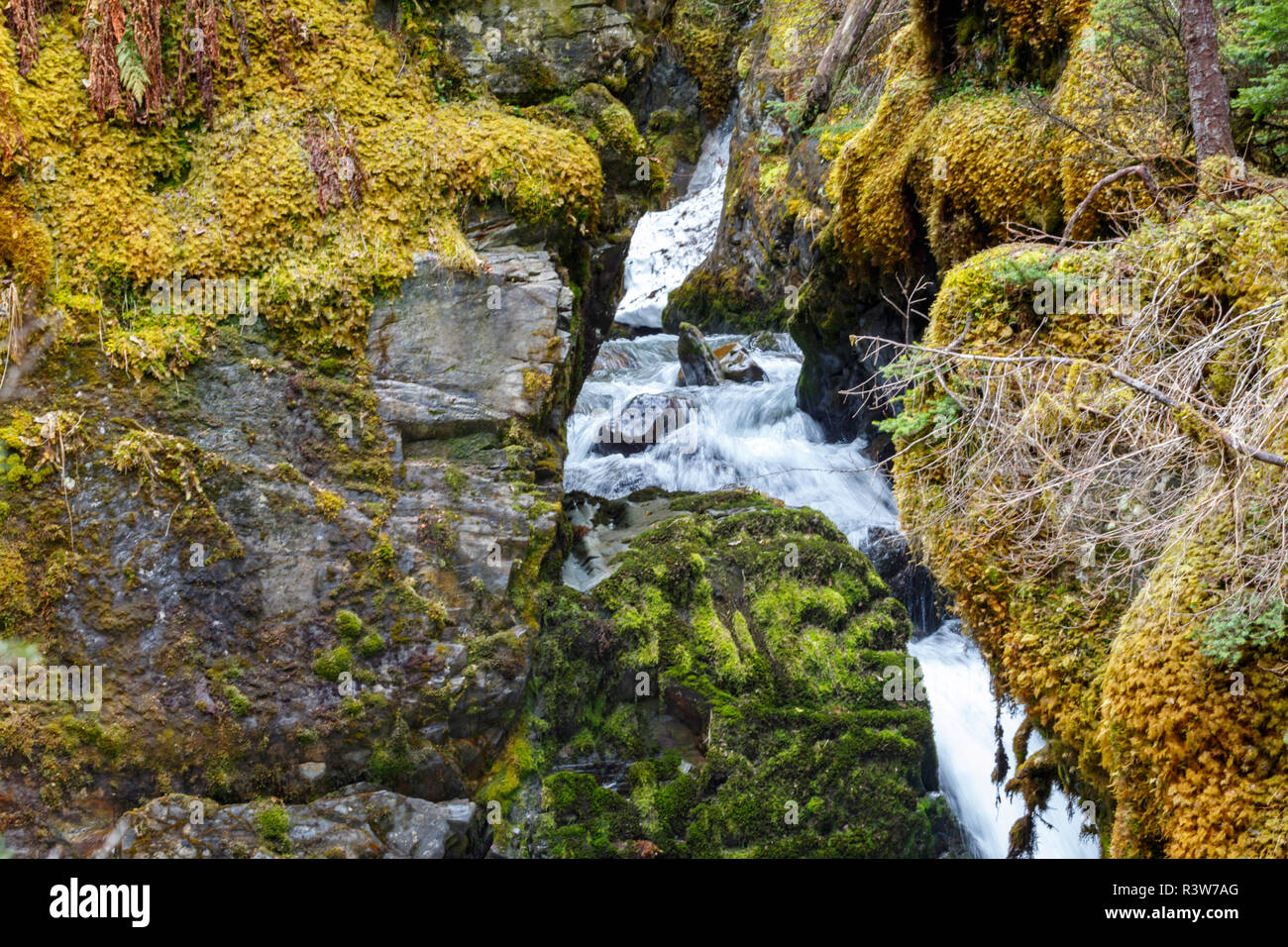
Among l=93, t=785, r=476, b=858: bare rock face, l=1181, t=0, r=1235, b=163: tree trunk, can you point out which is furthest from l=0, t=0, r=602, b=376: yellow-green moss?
l=1181, t=0, r=1235, b=163: tree trunk

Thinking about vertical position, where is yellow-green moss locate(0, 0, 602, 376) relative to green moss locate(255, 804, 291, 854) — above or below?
above

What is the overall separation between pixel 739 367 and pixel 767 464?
3151 mm

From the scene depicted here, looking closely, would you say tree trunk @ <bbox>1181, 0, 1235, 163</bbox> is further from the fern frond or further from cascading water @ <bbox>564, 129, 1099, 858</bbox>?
the fern frond

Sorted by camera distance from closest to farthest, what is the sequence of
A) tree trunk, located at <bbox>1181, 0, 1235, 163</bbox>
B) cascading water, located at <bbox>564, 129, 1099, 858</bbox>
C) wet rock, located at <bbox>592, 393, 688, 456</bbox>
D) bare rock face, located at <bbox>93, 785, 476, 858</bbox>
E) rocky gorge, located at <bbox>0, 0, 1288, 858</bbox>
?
rocky gorge, located at <bbox>0, 0, 1288, 858</bbox> < bare rock face, located at <bbox>93, 785, 476, 858</bbox> < tree trunk, located at <bbox>1181, 0, 1235, 163</bbox> < cascading water, located at <bbox>564, 129, 1099, 858</bbox> < wet rock, located at <bbox>592, 393, 688, 456</bbox>

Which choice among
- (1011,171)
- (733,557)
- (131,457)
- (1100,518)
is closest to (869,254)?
(1011,171)

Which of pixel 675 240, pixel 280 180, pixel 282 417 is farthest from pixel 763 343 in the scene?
pixel 282 417

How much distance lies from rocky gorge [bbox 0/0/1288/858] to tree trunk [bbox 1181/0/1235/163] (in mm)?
328

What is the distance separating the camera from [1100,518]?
4.34 m

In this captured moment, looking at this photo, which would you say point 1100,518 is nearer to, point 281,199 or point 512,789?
point 512,789

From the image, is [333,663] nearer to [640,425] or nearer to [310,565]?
[310,565]

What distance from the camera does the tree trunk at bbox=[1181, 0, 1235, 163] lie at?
195 inches

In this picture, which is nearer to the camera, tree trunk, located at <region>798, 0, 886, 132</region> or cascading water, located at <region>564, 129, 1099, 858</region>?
cascading water, located at <region>564, 129, 1099, 858</region>

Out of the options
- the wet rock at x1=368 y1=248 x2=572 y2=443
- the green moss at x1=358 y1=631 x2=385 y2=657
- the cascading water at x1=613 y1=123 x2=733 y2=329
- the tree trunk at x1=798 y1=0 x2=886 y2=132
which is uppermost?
the cascading water at x1=613 y1=123 x2=733 y2=329
